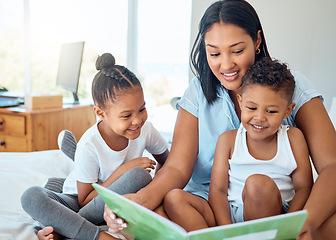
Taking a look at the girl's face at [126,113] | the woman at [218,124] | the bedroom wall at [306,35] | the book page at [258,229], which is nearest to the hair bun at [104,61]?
the girl's face at [126,113]

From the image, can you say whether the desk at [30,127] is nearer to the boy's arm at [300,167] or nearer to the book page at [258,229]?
the boy's arm at [300,167]

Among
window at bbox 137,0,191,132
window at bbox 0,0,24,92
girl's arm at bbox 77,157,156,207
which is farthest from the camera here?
window at bbox 0,0,24,92

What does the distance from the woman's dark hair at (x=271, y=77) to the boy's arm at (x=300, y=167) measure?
0.12 meters

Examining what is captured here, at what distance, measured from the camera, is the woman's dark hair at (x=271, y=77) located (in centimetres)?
105

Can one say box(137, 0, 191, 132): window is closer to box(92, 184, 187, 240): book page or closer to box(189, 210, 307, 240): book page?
box(92, 184, 187, 240): book page

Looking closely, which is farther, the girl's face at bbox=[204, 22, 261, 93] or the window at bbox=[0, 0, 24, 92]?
the window at bbox=[0, 0, 24, 92]

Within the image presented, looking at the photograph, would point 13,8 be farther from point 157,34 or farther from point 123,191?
point 123,191

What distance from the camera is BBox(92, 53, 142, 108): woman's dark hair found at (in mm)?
1229

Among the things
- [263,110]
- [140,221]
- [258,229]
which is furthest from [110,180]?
[258,229]

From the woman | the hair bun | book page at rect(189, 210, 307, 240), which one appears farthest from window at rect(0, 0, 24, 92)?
book page at rect(189, 210, 307, 240)

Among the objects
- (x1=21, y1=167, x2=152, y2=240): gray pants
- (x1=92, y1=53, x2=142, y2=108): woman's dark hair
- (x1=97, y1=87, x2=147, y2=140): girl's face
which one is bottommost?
(x1=21, y1=167, x2=152, y2=240): gray pants

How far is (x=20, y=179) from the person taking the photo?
55.9 inches

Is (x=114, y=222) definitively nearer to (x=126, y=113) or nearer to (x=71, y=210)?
(x=71, y=210)

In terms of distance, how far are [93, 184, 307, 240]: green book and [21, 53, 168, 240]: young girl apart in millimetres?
309
